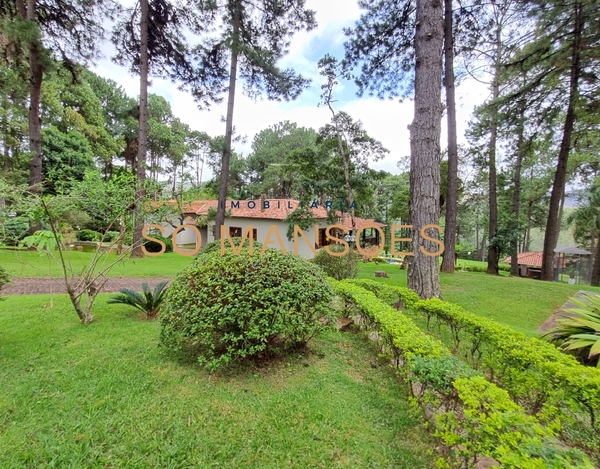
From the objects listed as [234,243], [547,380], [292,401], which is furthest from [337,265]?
[547,380]

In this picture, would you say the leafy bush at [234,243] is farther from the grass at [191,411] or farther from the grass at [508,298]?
the grass at [508,298]

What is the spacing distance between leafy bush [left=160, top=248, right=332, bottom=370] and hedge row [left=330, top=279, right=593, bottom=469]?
98 cm

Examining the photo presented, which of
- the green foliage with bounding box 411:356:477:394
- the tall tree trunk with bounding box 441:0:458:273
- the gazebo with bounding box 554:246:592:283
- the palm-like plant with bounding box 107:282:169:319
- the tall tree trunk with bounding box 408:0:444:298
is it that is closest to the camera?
the green foliage with bounding box 411:356:477:394

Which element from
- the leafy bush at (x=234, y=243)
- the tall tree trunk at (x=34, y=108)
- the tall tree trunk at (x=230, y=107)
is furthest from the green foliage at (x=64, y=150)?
the leafy bush at (x=234, y=243)

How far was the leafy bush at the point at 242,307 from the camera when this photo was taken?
253 cm

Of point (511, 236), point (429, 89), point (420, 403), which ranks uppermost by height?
point (429, 89)

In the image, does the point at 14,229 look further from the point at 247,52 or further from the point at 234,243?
the point at 247,52

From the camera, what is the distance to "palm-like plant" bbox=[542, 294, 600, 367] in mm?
2783

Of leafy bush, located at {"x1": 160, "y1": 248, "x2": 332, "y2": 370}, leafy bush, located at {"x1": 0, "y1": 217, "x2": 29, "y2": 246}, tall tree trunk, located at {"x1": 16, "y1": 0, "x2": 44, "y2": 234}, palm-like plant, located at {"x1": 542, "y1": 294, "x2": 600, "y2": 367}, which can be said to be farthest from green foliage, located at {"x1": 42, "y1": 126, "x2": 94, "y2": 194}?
palm-like plant, located at {"x1": 542, "y1": 294, "x2": 600, "y2": 367}

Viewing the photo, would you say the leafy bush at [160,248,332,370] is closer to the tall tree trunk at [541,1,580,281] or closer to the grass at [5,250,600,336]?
the grass at [5,250,600,336]

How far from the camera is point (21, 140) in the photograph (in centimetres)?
1550

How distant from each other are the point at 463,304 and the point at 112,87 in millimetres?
28747

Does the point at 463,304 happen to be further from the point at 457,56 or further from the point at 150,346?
the point at 457,56

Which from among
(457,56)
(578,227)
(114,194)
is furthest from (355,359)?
(578,227)
